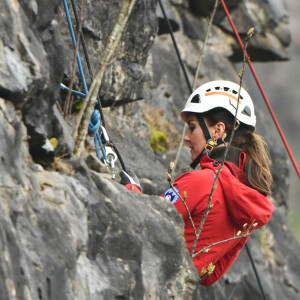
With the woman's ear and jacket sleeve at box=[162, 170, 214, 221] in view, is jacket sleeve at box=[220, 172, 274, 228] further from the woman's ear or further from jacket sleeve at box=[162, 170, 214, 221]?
the woman's ear

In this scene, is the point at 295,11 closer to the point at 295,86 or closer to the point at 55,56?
the point at 295,86

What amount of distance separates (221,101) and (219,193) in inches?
42.1

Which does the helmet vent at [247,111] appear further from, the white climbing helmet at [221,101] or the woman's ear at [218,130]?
the woman's ear at [218,130]

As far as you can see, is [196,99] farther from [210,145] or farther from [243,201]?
[243,201]

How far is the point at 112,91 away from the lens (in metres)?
8.22

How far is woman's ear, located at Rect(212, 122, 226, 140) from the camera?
6504 mm

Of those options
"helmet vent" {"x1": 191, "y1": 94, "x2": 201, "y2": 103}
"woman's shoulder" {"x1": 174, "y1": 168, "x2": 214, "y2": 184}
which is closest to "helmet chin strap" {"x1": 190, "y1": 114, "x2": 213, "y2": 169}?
"helmet vent" {"x1": 191, "y1": 94, "x2": 201, "y2": 103}

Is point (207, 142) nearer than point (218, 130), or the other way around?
point (207, 142)

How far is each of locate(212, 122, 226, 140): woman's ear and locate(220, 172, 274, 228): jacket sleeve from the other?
594mm

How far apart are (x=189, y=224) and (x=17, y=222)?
6.30 ft

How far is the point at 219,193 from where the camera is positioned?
5.93 meters

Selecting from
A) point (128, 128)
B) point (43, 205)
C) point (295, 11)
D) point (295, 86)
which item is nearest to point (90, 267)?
point (43, 205)

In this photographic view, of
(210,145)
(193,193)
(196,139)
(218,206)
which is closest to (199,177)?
(193,193)

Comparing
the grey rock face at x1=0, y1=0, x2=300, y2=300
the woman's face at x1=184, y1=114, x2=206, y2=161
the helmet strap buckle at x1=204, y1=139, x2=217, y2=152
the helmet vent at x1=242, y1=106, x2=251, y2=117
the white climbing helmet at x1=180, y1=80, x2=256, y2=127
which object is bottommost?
the grey rock face at x1=0, y1=0, x2=300, y2=300
